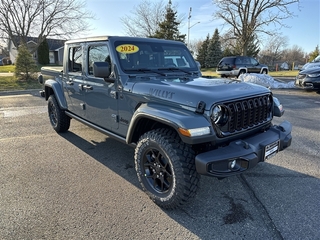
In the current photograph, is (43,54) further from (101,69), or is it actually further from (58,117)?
(101,69)

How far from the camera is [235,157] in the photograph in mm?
2264

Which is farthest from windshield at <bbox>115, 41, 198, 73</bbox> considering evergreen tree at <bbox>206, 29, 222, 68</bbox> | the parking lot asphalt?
evergreen tree at <bbox>206, 29, 222, 68</bbox>

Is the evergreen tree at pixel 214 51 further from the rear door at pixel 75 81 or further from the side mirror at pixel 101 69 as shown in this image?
the side mirror at pixel 101 69

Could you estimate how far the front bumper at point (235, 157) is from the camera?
2217mm

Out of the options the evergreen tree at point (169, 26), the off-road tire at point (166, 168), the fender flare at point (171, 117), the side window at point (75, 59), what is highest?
the evergreen tree at point (169, 26)

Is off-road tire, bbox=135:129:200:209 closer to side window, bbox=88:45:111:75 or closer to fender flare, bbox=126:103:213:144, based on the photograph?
fender flare, bbox=126:103:213:144

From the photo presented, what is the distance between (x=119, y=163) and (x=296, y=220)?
96.5 inches

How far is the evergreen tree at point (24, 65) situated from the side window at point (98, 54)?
11257mm

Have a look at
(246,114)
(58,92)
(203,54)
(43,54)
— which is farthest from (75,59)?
(203,54)

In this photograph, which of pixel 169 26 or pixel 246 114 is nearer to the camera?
pixel 246 114

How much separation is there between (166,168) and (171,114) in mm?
623

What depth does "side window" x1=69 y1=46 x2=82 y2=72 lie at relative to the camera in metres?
4.04

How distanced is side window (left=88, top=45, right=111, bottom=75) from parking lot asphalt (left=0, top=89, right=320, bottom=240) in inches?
61.7

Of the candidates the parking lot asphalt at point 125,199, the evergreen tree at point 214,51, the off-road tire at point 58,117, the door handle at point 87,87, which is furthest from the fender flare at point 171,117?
the evergreen tree at point 214,51
